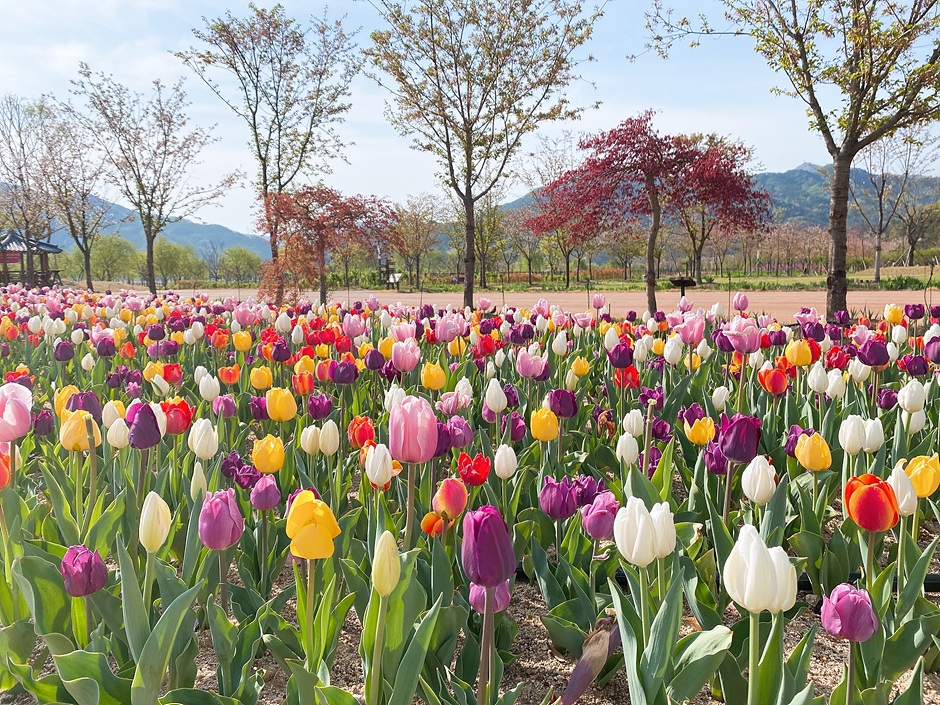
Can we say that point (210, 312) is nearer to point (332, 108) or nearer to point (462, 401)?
point (462, 401)

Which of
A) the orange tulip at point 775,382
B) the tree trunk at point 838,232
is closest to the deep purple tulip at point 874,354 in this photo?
the orange tulip at point 775,382

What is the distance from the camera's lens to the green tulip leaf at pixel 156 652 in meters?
1.38

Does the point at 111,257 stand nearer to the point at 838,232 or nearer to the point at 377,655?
the point at 838,232

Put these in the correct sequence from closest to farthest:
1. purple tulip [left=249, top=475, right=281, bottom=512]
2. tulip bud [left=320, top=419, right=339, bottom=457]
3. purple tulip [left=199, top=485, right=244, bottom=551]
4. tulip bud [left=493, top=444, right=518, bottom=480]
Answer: purple tulip [left=199, top=485, right=244, bottom=551] < purple tulip [left=249, top=475, right=281, bottom=512] < tulip bud [left=493, top=444, right=518, bottom=480] < tulip bud [left=320, top=419, right=339, bottom=457]

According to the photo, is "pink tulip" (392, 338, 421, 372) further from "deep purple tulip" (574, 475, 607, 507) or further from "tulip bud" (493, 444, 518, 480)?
"deep purple tulip" (574, 475, 607, 507)

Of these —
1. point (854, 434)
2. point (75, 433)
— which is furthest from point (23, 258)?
point (854, 434)

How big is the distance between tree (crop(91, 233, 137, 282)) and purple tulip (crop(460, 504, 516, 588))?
8708cm

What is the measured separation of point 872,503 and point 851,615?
0.34 metres

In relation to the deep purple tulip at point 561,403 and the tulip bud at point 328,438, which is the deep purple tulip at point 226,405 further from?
the deep purple tulip at point 561,403

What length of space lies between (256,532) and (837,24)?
11.2 m

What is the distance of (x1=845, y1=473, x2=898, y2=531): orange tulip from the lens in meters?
1.55

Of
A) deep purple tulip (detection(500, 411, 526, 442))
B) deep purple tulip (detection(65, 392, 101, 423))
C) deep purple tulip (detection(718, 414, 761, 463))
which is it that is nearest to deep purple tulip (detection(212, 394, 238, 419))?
deep purple tulip (detection(65, 392, 101, 423))

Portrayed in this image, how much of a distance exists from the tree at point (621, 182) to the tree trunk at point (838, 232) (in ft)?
9.27

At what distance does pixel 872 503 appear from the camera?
156 centimetres
